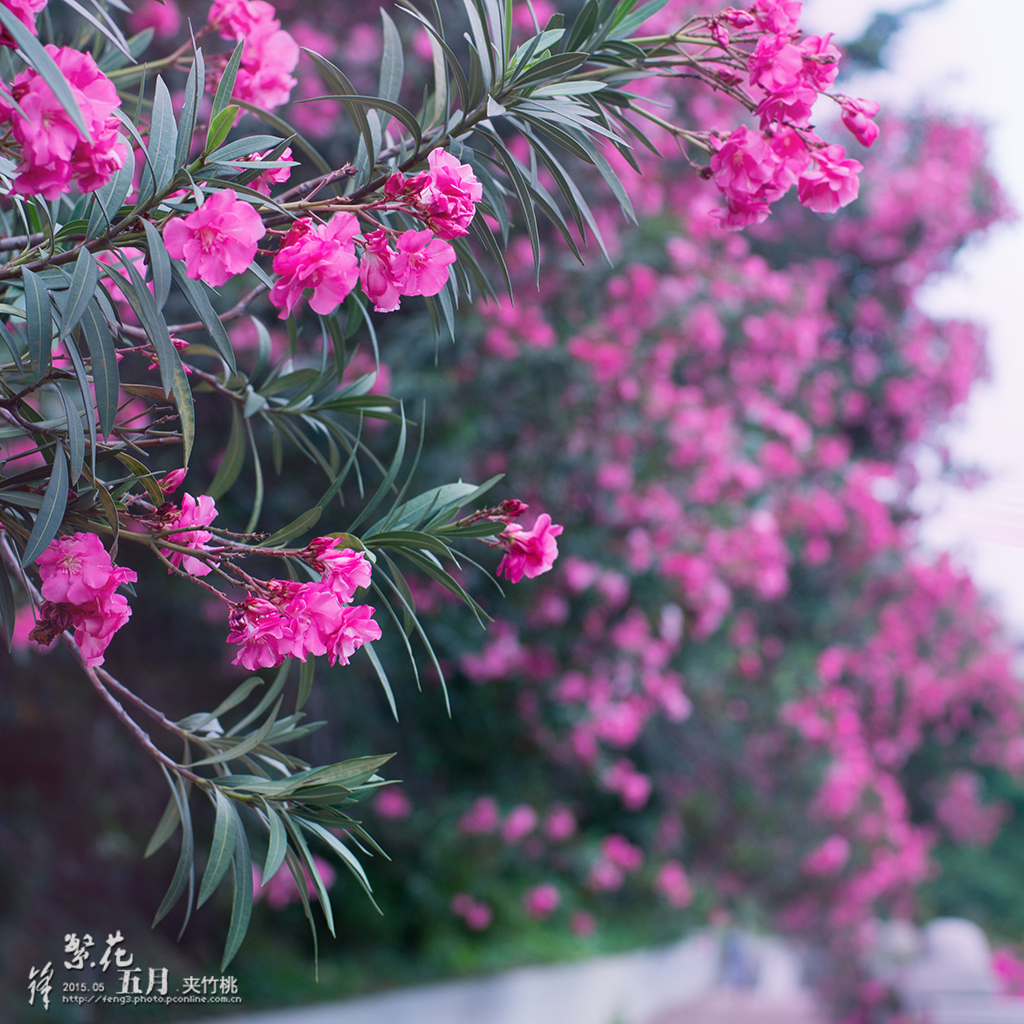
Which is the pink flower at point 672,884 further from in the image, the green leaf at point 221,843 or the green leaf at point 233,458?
the green leaf at point 221,843

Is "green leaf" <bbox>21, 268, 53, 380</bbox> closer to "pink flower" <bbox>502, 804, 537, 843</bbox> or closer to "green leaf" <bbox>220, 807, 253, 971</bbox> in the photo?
"green leaf" <bbox>220, 807, 253, 971</bbox>

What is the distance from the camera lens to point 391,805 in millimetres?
4090

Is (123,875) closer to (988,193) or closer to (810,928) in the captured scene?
(810,928)

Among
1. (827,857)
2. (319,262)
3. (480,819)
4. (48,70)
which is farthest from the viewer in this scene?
(827,857)

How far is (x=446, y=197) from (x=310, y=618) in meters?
0.41

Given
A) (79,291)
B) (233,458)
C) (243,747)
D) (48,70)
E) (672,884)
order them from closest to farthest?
(48,70) < (79,291) < (243,747) < (233,458) < (672,884)

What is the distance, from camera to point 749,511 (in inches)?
176

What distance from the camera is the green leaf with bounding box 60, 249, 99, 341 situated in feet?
2.50

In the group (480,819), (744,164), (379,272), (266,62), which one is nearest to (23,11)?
(379,272)

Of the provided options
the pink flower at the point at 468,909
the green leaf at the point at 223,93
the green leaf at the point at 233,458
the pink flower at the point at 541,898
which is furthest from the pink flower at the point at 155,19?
the pink flower at the point at 541,898

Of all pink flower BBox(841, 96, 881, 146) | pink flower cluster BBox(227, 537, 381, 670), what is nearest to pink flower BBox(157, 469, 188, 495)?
pink flower cluster BBox(227, 537, 381, 670)

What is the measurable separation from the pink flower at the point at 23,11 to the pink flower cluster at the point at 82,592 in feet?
1.30

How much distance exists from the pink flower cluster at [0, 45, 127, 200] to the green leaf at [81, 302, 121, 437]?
0.12 metres

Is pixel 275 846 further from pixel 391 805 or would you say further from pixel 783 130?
pixel 391 805
